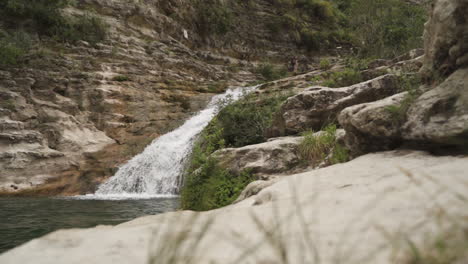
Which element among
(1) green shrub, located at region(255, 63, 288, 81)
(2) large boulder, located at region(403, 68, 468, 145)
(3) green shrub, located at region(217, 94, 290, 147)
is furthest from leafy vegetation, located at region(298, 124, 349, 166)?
(1) green shrub, located at region(255, 63, 288, 81)

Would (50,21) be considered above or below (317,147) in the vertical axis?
above

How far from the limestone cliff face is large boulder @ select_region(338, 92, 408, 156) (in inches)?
441

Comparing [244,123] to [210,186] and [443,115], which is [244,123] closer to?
[210,186]

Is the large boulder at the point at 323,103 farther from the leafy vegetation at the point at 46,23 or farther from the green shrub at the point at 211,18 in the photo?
the green shrub at the point at 211,18

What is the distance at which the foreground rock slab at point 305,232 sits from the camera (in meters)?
1.00

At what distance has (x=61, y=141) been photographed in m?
12.7

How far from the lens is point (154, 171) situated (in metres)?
11.7

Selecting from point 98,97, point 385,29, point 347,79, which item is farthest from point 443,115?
point 385,29

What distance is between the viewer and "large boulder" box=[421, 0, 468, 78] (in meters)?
3.45

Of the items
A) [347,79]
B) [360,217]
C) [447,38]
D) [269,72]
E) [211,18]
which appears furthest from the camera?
[211,18]

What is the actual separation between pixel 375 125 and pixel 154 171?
31.1ft

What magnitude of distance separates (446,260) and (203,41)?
27.2m

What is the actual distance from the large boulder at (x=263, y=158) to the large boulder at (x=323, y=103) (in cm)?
123

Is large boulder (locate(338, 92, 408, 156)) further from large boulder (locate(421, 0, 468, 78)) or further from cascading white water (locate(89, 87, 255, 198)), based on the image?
cascading white water (locate(89, 87, 255, 198))
